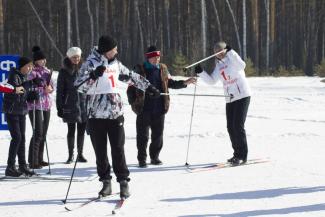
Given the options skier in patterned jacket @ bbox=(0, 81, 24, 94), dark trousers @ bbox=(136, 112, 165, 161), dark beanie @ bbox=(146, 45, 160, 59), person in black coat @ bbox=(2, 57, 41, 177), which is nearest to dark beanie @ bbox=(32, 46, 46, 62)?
person in black coat @ bbox=(2, 57, 41, 177)

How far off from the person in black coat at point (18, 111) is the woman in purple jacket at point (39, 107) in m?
0.57

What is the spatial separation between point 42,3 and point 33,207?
40.0 m

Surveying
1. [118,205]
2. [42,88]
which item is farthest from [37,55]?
[118,205]

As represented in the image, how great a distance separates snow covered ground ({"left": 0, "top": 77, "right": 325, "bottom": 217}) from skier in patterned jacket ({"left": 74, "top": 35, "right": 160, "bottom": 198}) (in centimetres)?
47

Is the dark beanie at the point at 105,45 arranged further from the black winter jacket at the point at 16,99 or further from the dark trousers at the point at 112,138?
the black winter jacket at the point at 16,99

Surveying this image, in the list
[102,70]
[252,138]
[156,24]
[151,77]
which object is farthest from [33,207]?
[156,24]

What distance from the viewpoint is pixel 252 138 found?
37.9ft

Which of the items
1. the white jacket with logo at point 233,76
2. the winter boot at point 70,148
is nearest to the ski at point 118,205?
the winter boot at point 70,148

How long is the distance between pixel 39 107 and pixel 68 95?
513mm

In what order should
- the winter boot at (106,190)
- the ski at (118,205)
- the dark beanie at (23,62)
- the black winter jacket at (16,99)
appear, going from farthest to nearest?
the dark beanie at (23,62) → the black winter jacket at (16,99) → the winter boot at (106,190) → the ski at (118,205)

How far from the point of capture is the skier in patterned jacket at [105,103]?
6.04m

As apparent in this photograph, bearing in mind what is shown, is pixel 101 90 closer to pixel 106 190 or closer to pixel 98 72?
pixel 98 72

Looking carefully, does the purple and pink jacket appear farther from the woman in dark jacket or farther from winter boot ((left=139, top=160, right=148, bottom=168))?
winter boot ((left=139, top=160, right=148, bottom=168))

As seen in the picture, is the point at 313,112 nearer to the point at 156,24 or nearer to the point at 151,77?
the point at 151,77
